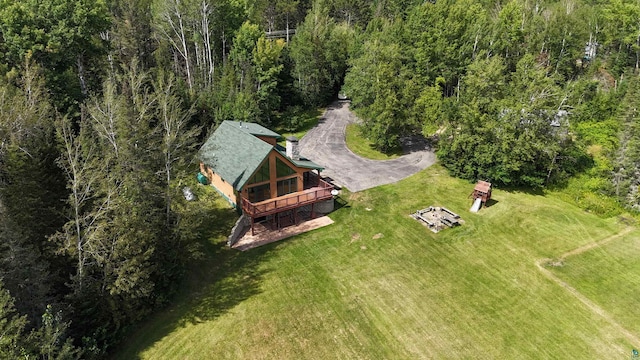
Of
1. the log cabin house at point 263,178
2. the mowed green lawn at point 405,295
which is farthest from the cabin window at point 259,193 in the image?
the mowed green lawn at point 405,295

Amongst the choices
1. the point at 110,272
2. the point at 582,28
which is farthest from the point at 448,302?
the point at 582,28

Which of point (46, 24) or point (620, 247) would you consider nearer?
point (620, 247)

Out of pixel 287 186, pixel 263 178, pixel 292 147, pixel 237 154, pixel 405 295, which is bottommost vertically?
pixel 405 295

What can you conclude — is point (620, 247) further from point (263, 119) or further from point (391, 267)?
point (263, 119)

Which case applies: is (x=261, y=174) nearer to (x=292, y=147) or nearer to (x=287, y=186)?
(x=287, y=186)

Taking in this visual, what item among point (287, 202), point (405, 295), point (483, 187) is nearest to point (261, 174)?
point (287, 202)

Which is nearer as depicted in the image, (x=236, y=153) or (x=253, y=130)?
(x=236, y=153)

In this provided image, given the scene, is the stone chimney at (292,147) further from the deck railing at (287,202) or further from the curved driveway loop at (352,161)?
the curved driveway loop at (352,161)
